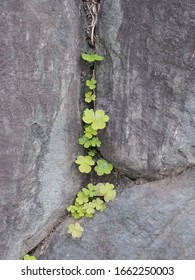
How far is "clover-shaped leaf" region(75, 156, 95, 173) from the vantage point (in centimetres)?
160

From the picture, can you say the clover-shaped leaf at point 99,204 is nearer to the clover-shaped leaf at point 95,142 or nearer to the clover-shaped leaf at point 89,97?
the clover-shaped leaf at point 95,142

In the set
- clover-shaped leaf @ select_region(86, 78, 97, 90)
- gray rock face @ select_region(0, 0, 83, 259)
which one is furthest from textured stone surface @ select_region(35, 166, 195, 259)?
clover-shaped leaf @ select_region(86, 78, 97, 90)

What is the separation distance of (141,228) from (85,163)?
335mm

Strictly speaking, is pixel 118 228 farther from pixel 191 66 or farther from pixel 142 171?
pixel 191 66

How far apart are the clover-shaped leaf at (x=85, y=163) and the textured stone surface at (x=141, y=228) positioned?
5.7 inches

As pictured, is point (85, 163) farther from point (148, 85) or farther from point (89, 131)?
point (148, 85)

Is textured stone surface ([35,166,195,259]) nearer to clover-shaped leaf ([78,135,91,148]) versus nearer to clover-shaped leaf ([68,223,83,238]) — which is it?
clover-shaped leaf ([68,223,83,238])

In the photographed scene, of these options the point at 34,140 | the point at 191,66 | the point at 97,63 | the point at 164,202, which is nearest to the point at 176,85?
the point at 191,66

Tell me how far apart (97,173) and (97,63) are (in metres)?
0.44

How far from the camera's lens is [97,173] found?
1621 millimetres

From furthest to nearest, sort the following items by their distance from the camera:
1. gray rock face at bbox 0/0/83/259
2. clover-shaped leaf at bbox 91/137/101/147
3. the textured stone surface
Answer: clover-shaped leaf at bbox 91/137/101/147, the textured stone surface, gray rock face at bbox 0/0/83/259

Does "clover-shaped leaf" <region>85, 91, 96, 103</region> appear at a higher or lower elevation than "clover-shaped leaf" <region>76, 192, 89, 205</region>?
higher

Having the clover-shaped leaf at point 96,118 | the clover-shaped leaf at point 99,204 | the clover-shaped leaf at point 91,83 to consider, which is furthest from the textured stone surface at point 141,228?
the clover-shaped leaf at point 91,83

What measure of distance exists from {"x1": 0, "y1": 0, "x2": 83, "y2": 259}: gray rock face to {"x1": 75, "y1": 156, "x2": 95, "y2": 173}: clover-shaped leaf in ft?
0.11
